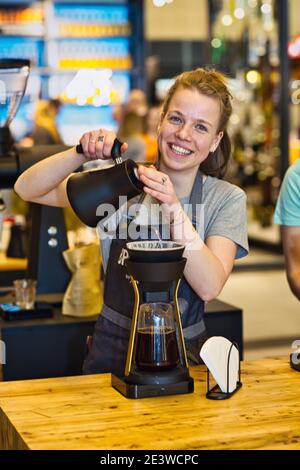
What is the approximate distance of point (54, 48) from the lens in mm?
8945

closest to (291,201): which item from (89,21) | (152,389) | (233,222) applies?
(233,222)

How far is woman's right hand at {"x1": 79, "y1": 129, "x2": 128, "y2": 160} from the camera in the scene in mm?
2154

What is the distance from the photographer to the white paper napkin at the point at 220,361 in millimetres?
1936

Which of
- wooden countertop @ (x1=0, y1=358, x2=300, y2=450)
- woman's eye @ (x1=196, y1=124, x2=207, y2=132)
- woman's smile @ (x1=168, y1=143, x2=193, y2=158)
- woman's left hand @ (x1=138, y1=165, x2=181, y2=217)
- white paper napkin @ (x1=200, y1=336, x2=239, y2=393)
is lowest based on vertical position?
wooden countertop @ (x1=0, y1=358, x2=300, y2=450)

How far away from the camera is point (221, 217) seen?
241 centimetres

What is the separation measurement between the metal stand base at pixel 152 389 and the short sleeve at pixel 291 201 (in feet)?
3.31

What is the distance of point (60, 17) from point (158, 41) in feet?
7.23

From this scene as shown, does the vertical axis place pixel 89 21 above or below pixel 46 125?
above

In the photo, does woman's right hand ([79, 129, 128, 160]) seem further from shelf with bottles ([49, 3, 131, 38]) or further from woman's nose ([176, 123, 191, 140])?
shelf with bottles ([49, 3, 131, 38])

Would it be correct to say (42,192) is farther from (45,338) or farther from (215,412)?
(215,412)

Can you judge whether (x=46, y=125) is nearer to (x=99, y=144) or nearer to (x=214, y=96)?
(x=214, y=96)

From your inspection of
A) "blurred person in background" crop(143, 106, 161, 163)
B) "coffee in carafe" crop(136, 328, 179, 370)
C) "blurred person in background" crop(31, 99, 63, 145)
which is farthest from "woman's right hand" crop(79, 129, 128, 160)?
"blurred person in background" crop(143, 106, 161, 163)

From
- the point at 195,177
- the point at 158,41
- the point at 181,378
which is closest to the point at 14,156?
the point at 195,177

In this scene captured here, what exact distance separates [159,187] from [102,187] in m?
0.14
